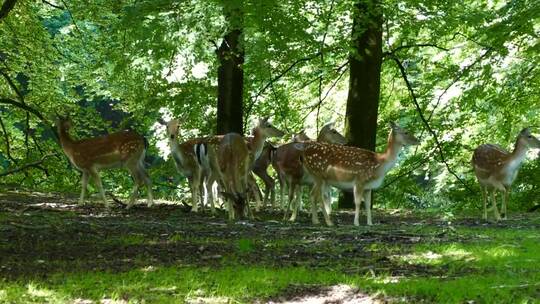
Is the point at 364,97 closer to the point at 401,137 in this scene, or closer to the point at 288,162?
the point at 401,137

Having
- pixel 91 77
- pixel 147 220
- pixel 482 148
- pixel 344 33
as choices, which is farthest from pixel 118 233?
pixel 91 77

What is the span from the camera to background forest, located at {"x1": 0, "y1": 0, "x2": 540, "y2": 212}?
12.6 m

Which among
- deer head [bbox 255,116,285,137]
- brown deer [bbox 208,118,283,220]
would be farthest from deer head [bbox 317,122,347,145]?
brown deer [bbox 208,118,283,220]

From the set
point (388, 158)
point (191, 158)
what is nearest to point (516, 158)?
point (388, 158)

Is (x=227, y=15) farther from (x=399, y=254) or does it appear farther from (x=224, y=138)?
(x=399, y=254)

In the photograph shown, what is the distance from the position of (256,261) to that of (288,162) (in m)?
4.83

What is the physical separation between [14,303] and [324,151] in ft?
21.9

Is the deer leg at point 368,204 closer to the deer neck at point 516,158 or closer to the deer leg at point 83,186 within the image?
the deer neck at point 516,158

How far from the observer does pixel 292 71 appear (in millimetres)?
19156

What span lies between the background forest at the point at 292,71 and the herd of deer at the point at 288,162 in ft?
3.28

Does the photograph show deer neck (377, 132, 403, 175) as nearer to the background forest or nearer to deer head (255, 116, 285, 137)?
the background forest

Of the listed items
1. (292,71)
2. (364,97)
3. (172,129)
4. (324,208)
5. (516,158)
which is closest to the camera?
(324,208)

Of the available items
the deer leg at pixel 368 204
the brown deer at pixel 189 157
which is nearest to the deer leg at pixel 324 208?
the deer leg at pixel 368 204

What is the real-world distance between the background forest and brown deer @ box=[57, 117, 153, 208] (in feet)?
3.07
